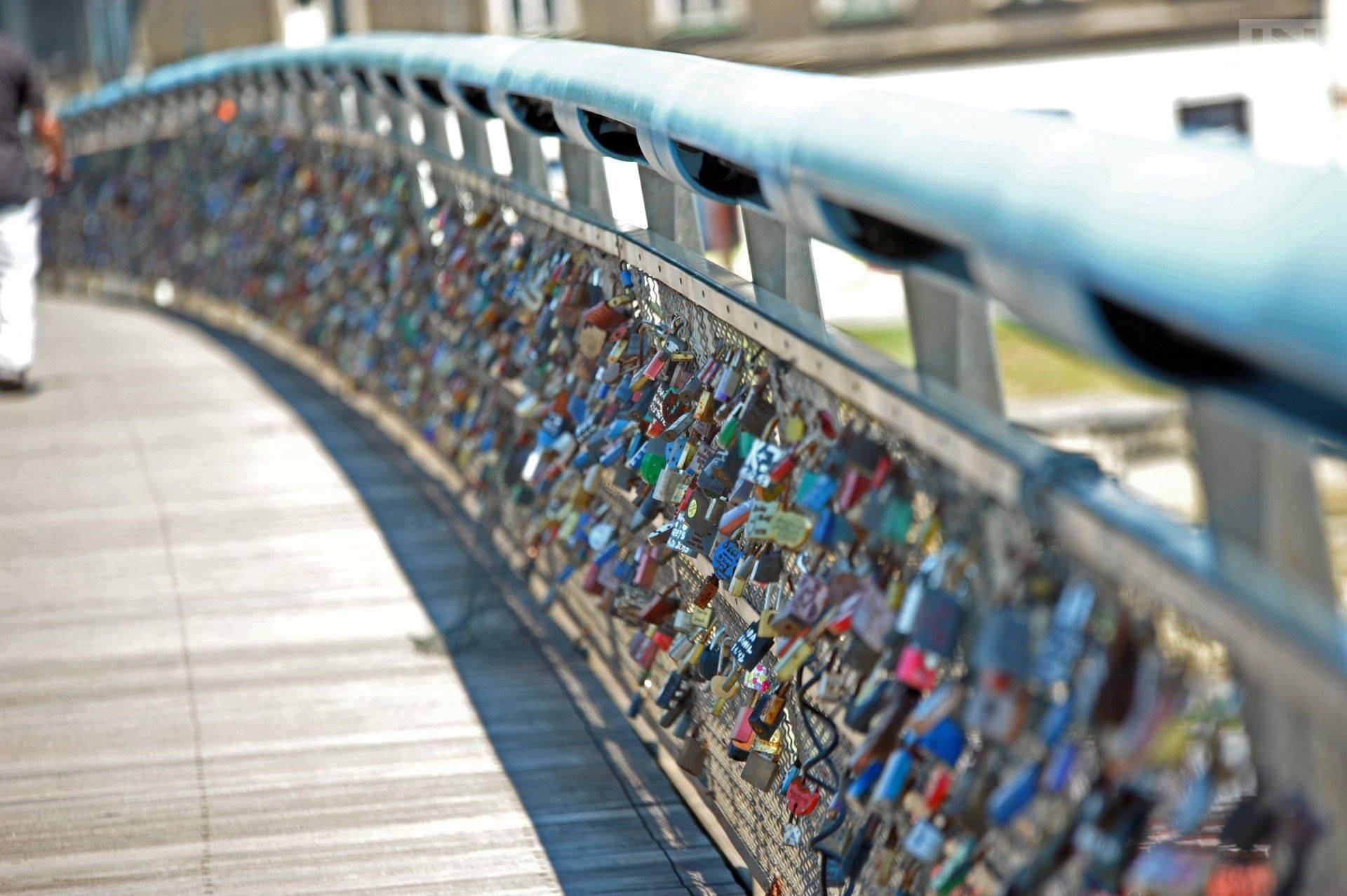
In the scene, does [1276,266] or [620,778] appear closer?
[1276,266]

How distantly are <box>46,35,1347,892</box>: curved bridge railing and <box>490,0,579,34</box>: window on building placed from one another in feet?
90.8

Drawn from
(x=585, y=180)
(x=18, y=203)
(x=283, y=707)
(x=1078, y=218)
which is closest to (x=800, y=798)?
(x=1078, y=218)

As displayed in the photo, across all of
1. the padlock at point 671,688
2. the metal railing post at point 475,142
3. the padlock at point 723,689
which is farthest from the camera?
the metal railing post at point 475,142

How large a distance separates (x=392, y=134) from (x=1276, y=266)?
243 inches

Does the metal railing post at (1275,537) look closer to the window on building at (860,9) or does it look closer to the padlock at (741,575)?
the padlock at (741,575)

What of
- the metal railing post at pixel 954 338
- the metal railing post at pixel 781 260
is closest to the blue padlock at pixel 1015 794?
the metal railing post at pixel 954 338

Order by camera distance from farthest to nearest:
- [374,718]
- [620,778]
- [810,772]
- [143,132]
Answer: [143,132], [374,718], [620,778], [810,772]

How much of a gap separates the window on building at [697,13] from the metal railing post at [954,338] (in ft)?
98.1

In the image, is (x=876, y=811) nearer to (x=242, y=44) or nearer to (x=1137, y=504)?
(x=1137, y=504)

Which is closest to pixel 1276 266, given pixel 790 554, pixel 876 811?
pixel 876 811

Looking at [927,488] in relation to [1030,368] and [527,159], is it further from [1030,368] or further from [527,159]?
[1030,368]

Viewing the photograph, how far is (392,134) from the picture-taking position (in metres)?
7.43

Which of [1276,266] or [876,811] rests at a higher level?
[1276,266]

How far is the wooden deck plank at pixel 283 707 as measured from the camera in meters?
3.86
